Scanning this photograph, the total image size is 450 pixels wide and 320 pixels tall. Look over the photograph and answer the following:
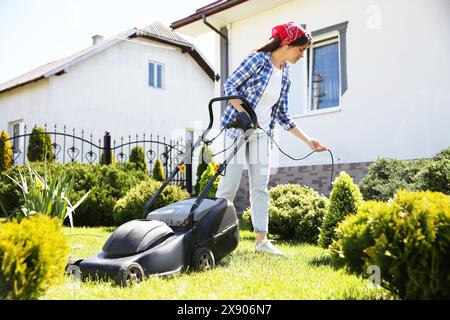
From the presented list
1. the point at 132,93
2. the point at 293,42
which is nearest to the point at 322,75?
the point at 293,42

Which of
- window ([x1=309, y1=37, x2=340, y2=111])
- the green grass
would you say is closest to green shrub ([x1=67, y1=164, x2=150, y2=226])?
window ([x1=309, y1=37, x2=340, y2=111])

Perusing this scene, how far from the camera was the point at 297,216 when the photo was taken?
558 centimetres

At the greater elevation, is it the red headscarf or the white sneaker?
the red headscarf

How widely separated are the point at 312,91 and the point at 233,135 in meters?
4.42

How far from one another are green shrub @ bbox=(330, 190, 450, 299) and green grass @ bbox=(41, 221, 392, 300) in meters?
0.32

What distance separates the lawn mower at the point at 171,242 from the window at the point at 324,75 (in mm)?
4500

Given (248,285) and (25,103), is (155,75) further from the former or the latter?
(248,285)

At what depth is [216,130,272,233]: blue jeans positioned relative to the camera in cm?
417

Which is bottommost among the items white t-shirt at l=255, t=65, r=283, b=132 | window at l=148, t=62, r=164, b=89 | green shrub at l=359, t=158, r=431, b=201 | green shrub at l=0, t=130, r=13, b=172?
green shrub at l=359, t=158, r=431, b=201

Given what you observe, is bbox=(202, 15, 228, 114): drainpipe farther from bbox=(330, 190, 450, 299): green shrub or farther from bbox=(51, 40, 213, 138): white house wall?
bbox=(51, 40, 213, 138): white house wall

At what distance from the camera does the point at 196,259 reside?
11.0ft

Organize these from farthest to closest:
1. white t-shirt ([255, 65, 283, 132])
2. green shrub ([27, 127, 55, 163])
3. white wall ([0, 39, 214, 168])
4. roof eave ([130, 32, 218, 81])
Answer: roof eave ([130, 32, 218, 81]), white wall ([0, 39, 214, 168]), green shrub ([27, 127, 55, 163]), white t-shirt ([255, 65, 283, 132])

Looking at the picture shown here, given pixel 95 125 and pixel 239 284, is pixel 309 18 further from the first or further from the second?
pixel 95 125
